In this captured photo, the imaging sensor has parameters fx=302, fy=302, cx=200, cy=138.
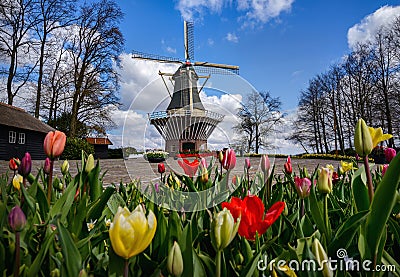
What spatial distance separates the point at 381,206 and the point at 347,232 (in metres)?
0.11

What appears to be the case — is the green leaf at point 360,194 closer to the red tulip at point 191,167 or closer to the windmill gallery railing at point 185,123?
the red tulip at point 191,167

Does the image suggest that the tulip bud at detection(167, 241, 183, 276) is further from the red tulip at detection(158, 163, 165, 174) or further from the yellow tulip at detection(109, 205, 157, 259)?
the red tulip at detection(158, 163, 165, 174)

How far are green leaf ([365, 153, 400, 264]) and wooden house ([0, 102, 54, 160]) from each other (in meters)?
16.6

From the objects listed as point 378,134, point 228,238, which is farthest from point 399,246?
point 228,238

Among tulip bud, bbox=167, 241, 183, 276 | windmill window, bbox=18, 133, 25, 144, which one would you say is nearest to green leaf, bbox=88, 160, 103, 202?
tulip bud, bbox=167, 241, 183, 276

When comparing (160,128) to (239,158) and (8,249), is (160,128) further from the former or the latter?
(8,249)

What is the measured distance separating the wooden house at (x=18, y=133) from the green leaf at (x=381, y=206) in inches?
653

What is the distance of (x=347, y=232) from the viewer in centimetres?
61

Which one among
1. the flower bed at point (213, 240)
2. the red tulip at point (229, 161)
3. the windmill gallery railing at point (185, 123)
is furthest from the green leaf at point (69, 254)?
the windmill gallery railing at point (185, 123)

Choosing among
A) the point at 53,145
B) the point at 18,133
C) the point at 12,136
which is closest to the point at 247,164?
the point at 53,145

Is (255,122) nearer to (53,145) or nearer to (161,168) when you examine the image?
(161,168)

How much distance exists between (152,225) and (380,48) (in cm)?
2035

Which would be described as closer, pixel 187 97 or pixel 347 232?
pixel 347 232

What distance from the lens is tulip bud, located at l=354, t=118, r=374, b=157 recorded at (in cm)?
69
